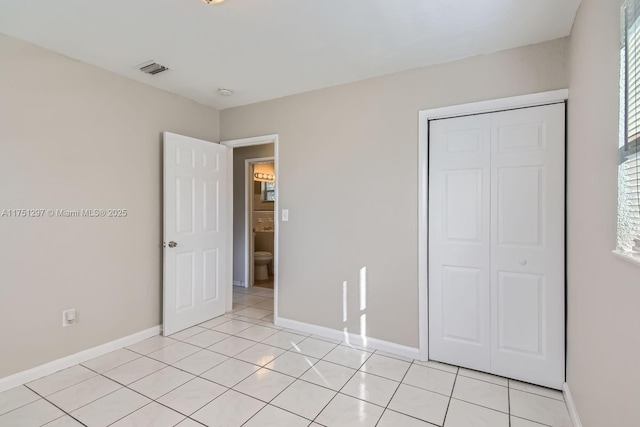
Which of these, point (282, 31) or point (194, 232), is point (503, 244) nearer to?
point (282, 31)

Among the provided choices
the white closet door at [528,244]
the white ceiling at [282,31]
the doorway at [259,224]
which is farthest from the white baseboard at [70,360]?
the white closet door at [528,244]

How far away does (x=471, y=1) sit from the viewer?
70.9 inches

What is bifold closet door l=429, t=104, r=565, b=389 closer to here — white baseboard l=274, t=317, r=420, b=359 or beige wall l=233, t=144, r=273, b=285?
white baseboard l=274, t=317, r=420, b=359

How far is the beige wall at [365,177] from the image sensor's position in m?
2.41

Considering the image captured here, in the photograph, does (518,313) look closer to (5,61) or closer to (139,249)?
(139,249)

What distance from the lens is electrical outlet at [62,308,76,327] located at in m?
2.47

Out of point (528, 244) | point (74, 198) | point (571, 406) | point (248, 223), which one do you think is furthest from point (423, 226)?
point (248, 223)

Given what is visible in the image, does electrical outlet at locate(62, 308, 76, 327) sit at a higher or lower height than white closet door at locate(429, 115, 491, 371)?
lower

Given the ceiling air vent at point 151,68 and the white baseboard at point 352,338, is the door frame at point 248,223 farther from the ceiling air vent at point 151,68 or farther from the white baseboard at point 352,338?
the ceiling air vent at point 151,68

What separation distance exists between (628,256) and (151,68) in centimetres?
326

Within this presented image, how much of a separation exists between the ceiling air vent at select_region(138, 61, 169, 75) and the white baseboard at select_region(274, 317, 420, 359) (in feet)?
8.60

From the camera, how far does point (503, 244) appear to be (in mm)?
2332

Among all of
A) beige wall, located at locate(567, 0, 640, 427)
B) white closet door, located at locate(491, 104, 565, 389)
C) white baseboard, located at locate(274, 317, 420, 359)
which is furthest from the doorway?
beige wall, located at locate(567, 0, 640, 427)

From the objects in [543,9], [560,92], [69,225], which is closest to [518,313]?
[560,92]
